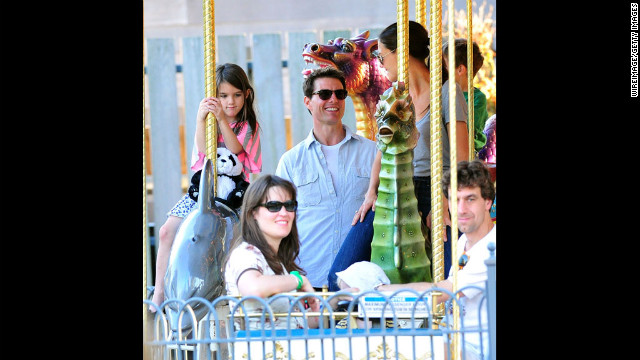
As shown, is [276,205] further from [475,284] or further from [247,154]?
[475,284]

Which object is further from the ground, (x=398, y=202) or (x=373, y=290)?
(x=398, y=202)

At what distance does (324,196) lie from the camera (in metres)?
2.54

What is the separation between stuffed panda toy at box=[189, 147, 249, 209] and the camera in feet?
7.81

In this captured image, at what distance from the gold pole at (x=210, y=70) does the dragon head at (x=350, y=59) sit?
0.37 m

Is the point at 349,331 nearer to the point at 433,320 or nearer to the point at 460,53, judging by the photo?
the point at 433,320

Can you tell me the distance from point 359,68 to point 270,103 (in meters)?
0.29

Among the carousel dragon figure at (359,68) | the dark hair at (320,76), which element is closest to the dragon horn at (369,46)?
the carousel dragon figure at (359,68)

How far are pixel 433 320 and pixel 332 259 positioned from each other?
0.38 meters

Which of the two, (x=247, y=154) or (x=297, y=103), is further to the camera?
(x=297, y=103)

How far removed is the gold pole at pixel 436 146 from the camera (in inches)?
88.7

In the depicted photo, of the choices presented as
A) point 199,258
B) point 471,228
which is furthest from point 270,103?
point 471,228

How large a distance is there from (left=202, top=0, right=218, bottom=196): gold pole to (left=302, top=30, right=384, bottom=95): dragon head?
0.37m

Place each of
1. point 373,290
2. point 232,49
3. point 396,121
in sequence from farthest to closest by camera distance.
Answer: point 232,49, point 396,121, point 373,290

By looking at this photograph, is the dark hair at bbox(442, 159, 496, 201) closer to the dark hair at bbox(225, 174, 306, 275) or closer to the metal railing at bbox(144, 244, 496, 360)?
the metal railing at bbox(144, 244, 496, 360)
